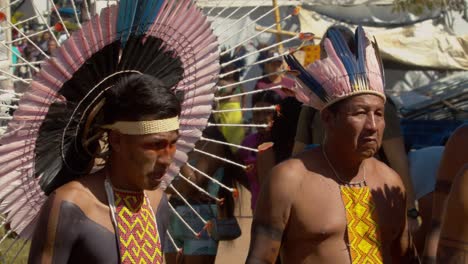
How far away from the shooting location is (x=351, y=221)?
450 centimetres

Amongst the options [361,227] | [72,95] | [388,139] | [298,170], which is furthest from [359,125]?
[388,139]

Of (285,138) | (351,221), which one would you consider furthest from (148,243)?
(285,138)

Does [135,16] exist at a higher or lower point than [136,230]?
higher

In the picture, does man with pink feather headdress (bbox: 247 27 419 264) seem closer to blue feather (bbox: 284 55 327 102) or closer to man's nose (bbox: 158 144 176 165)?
blue feather (bbox: 284 55 327 102)

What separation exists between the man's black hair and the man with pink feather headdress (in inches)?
28.0

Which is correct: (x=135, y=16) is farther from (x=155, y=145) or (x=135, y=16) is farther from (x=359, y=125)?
(x=359, y=125)

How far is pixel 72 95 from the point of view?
4.02 meters

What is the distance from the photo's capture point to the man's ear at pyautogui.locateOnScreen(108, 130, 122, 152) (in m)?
3.95

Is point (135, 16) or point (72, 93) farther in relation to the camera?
point (135, 16)

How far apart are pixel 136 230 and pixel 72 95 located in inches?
21.4

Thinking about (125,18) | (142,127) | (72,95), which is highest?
(125,18)

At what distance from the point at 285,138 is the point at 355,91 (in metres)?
2.36

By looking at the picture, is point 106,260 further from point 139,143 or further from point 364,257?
point 364,257

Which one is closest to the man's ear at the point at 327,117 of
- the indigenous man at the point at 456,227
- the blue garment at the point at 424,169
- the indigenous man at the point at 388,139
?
the indigenous man at the point at 456,227
